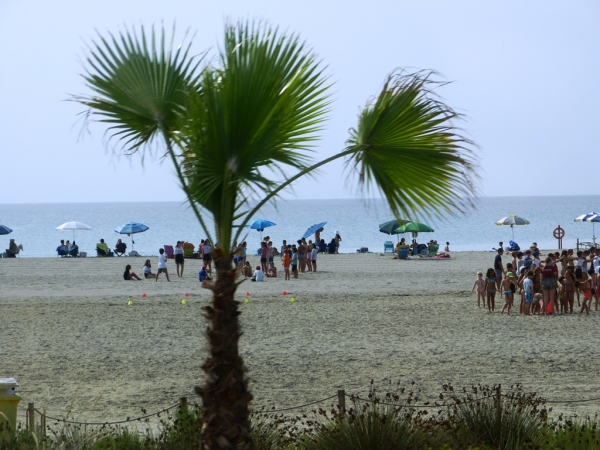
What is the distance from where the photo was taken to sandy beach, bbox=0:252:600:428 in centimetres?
1073

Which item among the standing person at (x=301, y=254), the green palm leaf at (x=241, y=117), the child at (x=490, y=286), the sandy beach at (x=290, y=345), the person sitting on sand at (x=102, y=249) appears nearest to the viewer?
the green palm leaf at (x=241, y=117)

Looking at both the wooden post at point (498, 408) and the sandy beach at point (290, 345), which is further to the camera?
the sandy beach at point (290, 345)

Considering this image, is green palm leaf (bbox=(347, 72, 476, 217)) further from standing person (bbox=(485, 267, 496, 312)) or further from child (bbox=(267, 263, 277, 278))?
child (bbox=(267, 263, 277, 278))

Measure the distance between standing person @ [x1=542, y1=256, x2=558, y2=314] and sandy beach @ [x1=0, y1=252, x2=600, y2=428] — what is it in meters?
0.57

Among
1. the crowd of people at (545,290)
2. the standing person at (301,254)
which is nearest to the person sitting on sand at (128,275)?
the standing person at (301,254)

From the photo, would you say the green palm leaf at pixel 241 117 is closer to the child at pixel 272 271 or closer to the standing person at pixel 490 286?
the standing person at pixel 490 286

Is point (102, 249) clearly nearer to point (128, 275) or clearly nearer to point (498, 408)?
point (128, 275)

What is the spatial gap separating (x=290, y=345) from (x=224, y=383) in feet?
31.4

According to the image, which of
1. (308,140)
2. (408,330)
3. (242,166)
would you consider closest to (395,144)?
(308,140)

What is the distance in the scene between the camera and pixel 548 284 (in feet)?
59.0

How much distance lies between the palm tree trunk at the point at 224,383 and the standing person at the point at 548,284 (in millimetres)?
14447

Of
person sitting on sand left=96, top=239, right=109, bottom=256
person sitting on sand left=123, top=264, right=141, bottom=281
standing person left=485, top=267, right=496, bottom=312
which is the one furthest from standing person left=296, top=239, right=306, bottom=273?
person sitting on sand left=96, top=239, right=109, bottom=256

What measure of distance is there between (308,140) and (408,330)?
11.2m

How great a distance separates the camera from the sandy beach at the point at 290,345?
10.7 metres
